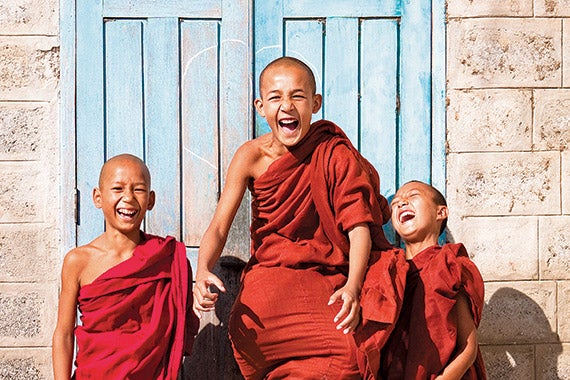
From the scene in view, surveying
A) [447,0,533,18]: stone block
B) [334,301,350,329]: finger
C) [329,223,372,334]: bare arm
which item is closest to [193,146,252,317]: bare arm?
[329,223,372,334]: bare arm

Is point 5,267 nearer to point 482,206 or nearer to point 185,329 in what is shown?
point 185,329

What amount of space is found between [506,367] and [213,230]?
1717 millimetres

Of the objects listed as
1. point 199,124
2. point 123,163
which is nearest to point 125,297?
point 123,163

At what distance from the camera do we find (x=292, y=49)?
4.86 meters

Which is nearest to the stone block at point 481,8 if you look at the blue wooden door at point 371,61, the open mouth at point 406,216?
the blue wooden door at point 371,61

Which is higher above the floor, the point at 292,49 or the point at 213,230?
the point at 292,49

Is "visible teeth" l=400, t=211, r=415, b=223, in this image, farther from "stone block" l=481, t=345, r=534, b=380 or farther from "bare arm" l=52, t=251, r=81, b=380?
"bare arm" l=52, t=251, r=81, b=380

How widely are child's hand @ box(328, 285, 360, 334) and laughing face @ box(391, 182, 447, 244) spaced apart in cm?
71

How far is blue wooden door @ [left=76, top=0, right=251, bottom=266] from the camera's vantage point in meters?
4.82

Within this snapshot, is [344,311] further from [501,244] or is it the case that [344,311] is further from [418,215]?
[501,244]

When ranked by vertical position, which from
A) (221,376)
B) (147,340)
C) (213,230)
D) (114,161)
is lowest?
(221,376)

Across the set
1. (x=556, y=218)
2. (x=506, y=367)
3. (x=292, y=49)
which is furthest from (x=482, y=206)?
(x=292, y=49)

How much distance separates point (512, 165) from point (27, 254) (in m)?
2.49

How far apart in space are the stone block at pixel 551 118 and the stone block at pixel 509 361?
1.04 m
